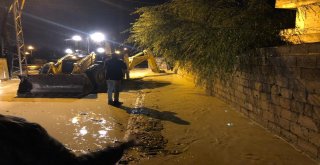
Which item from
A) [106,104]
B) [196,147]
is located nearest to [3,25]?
[106,104]

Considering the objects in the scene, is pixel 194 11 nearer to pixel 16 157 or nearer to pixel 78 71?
pixel 78 71

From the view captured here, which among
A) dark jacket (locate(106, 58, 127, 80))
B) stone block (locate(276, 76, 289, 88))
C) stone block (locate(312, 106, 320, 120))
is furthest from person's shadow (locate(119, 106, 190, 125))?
stone block (locate(312, 106, 320, 120))

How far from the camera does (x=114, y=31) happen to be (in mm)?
41094

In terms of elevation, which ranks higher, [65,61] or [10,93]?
[65,61]

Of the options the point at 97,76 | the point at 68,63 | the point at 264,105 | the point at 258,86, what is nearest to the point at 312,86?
the point at 264,105

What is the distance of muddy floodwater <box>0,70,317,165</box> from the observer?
18.5ft

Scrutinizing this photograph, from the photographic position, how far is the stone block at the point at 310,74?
511cm

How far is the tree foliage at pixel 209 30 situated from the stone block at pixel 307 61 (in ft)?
9.29

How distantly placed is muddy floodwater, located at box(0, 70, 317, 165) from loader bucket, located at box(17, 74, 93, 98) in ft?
2.35

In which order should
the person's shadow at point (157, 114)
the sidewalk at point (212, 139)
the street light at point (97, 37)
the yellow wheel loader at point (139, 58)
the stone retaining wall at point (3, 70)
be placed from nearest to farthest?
1. the sidewalk at point (212, 139)
2. the person's shadow at point (157, 114)
3. the street light at point (97, 37)
4. the stone retaining wall at point (3, 70)
5. the yellow wheel loader at point (139, 58)

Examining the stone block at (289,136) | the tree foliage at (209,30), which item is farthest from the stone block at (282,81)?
the tree foliage at (209,30)

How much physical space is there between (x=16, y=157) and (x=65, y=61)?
1377cm

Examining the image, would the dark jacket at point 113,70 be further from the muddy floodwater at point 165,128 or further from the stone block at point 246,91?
the stone block at point 246,91

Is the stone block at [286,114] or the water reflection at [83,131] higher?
the stone block at [286,114]
